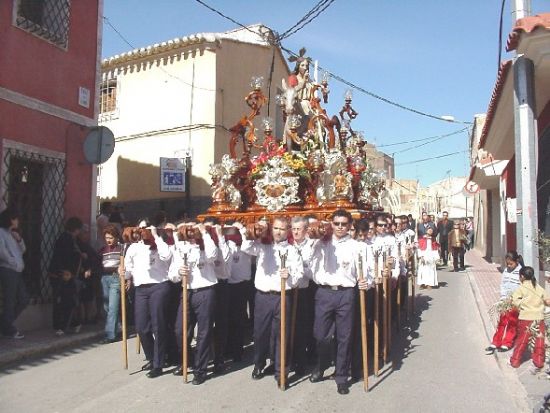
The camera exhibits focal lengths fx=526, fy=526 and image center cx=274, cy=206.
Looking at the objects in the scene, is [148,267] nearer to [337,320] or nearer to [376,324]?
[337,320]

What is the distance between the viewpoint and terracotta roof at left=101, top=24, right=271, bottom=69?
13688 mm

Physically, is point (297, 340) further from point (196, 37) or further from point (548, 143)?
point (196, 37)

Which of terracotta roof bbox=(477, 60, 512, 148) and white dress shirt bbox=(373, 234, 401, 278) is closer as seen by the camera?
terracotta roof bbox=(477, 60, 512, 148)

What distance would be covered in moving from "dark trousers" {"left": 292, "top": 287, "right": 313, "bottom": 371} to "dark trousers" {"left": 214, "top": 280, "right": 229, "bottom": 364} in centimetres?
87

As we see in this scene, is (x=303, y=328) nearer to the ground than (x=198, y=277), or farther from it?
nearer to the ground

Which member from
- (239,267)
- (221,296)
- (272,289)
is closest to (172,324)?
(221,296)

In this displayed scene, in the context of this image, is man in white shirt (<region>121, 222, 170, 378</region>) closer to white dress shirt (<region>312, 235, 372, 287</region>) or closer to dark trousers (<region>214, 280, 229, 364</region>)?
dark trousers (<region>214, 280, 229, 364</region>)

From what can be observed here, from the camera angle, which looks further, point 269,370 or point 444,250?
point 444,250

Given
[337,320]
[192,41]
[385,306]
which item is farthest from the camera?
[192,41]

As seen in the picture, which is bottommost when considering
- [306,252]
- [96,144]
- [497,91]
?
[306,252]

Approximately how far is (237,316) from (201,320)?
98 centimetres

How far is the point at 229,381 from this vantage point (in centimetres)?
548

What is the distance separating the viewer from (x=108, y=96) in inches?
632

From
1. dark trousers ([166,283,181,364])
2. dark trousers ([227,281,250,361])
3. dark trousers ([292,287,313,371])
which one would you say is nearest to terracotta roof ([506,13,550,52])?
dark trousers ([292,287,313,371])
